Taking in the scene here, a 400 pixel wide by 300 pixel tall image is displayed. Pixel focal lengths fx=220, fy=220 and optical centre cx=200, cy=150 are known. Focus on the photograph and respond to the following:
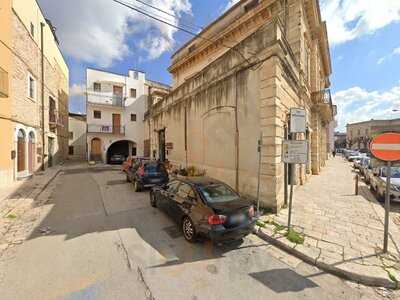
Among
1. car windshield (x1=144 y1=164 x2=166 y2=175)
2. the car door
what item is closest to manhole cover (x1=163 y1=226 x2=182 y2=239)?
the car door

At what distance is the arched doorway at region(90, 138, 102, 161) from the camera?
25.5m

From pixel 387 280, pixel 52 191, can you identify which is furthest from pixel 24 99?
pixel 387 280

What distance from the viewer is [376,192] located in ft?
33.4

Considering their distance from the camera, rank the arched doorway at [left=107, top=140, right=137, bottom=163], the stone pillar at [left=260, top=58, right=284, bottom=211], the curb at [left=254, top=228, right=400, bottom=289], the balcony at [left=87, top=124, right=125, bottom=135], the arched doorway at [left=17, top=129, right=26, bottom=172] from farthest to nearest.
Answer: the arched doorway at [left=107, top=140, right=137, bottom=163], the balcony at [left=87, top=124, right=125, bottom=135], the arched doorway at [left=17, top=129, right=26, bottom=172], the stone pillar at [left=260, top=58, right=284, bottom=211], the curb at [left=254, top=228, right=400, bottom=289]

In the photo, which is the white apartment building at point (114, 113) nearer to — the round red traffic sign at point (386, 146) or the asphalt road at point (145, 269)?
the asphalt road at point (145, 269)

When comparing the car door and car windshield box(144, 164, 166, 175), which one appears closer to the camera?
the car door

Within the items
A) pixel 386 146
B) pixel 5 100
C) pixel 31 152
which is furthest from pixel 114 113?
pixel 386 146

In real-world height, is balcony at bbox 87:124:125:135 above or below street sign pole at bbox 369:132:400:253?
above

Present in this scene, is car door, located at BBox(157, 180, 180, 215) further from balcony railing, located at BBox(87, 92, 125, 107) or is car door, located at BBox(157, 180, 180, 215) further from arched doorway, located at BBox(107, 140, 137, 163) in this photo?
arched doorway, located at BBox(107, 140, 137, 163)

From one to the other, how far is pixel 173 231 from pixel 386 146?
5.03m

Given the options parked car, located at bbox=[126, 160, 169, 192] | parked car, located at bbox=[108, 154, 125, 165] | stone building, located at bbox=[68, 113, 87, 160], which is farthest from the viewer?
stone building, located at bbox=[68, 113, 87, 160]

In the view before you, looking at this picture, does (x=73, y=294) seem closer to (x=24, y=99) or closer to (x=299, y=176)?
(x=299, y=176)

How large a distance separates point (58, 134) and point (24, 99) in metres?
9.77

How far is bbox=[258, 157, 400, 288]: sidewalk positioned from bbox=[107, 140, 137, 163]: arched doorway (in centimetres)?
2322
